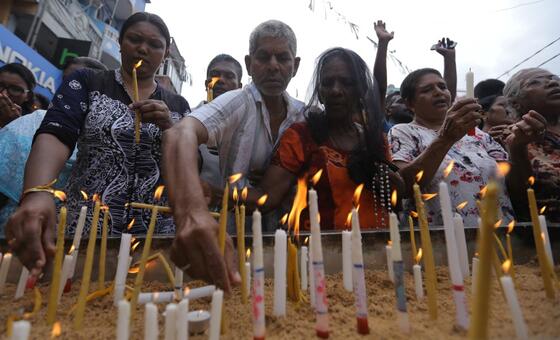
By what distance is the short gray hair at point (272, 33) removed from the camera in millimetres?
2217

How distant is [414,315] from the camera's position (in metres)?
1.05

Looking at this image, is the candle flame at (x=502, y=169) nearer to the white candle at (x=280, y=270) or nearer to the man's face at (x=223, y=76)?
the white candle at (x=280, y=270)

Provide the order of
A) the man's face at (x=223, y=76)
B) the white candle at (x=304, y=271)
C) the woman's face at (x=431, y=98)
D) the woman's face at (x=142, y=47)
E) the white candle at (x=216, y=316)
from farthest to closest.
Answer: the man's face at (x=223, y=76)
the woman's face at (x=431, y=98)
the woman's face at (x=142, y=47)
the white candle at (x=304, y=271)
the white candle at (x=216, y=316)

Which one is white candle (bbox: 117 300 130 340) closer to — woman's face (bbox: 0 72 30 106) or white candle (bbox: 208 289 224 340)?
white candle (bbox: 208 289 224 340)

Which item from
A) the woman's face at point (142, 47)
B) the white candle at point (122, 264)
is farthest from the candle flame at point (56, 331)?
the woman's face at point (142, 47)

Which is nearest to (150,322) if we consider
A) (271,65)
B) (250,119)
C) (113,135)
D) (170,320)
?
(170,320)

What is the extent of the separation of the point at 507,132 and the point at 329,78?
122cm

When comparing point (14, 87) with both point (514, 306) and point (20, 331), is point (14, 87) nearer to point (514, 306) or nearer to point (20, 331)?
point (20, 331)

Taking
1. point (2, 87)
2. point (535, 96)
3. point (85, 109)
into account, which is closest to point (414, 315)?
point (85, 109)

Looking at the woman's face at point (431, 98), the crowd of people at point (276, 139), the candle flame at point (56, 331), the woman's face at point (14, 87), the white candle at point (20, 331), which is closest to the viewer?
the white candle at point (20, 331)

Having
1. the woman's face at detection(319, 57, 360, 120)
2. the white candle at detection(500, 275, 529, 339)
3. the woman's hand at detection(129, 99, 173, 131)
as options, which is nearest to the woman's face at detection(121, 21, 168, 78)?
the woman's hand at detection(129, 99, 173, 131)

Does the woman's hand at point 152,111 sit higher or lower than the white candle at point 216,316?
higher

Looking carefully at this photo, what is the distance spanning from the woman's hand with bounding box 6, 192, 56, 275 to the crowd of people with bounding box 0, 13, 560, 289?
9.9 inches

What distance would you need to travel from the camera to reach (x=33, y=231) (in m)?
1.19
